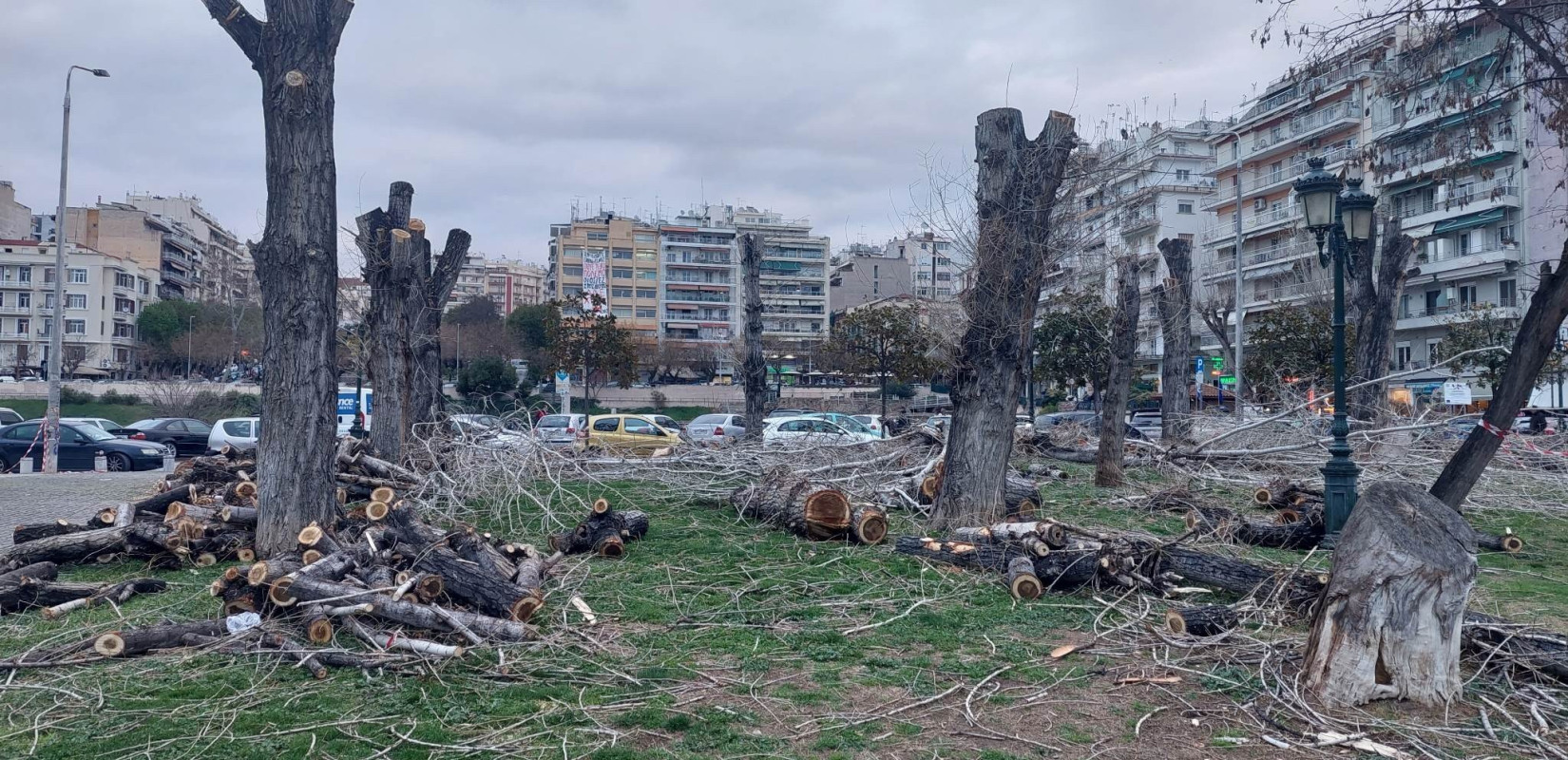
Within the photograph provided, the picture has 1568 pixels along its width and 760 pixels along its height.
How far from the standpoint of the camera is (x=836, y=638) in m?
6.82

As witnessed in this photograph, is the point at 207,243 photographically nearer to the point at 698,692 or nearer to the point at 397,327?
the point at 397,327

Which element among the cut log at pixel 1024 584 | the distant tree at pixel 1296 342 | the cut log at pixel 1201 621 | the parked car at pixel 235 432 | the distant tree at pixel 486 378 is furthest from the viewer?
the distant tree at pixel 486 378

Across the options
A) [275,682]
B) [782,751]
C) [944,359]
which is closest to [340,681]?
[275,682]

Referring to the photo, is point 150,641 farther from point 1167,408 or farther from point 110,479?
point 1167,408

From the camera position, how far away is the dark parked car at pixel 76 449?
24.9m

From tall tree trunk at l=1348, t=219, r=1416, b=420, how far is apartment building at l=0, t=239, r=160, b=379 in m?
78.6

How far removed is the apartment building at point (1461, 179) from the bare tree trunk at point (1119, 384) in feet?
11.9

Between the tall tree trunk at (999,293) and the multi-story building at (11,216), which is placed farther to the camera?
the multi-story building at (11,216)

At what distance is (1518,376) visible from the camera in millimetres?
8312

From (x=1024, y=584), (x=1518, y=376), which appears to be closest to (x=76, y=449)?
(x=1024, y=584)

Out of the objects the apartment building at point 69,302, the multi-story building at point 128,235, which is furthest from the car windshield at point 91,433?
the multi-story building at point 128,235

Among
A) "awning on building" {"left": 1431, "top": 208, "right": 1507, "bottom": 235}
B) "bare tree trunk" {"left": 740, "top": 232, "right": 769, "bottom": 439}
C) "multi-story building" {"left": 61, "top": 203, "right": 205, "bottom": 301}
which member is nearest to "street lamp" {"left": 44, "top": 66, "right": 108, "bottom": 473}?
"bare tree trunk" {"left": 740, "top": 232, "right": 769, "bottom": 439}

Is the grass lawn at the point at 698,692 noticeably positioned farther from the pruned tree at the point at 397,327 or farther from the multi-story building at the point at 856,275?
the multi-story building at the point at 856,275

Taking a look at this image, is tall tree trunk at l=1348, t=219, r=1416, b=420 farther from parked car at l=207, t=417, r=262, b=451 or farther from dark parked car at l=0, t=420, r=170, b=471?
dark parked car at l=0, t=420, r=170, b=471
